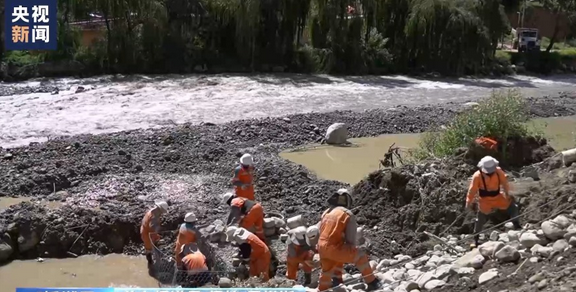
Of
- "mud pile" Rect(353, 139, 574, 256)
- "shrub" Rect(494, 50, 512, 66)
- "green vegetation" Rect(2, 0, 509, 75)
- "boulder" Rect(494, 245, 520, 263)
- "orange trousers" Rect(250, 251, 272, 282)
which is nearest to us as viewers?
"boulder" Rect(494, 245, 520, 263)

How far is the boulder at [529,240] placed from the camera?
24.0ft

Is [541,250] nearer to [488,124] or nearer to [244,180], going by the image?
[244,180]

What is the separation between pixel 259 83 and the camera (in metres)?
29.6

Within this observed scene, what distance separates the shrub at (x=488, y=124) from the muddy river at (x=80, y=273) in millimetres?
5771

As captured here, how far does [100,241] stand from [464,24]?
1091 inches

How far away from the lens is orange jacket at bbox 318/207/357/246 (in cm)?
739

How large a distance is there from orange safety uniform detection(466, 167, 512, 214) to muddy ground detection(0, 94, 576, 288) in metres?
0.47

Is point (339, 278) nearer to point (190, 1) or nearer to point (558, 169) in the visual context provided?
point (558, 169)

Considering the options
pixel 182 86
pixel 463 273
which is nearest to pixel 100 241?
pixel 463 273

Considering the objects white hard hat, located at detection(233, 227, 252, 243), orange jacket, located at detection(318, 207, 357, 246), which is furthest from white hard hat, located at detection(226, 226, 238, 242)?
orange jacket, located at detection(318, 207, 357, 246)

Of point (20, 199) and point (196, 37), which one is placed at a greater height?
point (196, 37)

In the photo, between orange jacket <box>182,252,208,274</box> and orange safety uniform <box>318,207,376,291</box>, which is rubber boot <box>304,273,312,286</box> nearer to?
orange safety uniform <box>318,207,376,291</box>

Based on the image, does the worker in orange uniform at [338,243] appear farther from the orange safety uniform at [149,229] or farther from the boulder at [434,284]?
the orange safety uniform at [149,229]

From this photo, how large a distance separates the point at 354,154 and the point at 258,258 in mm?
9676
